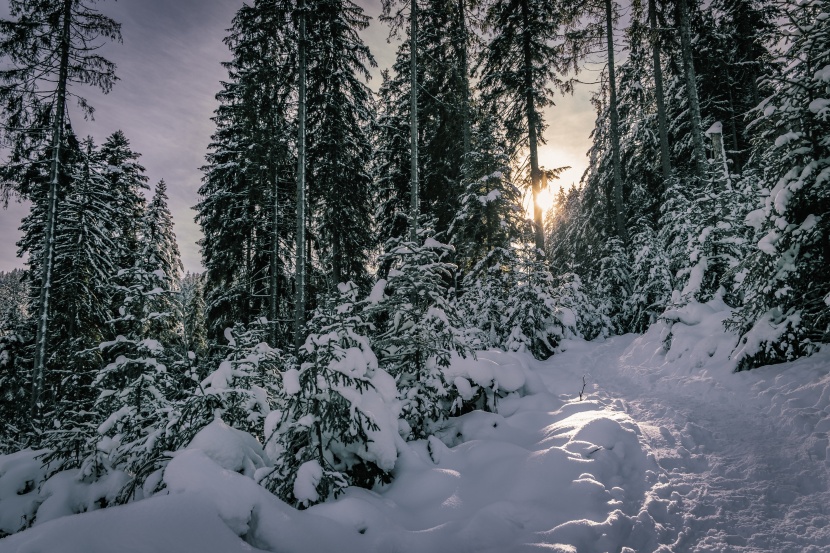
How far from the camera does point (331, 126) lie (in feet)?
45.9

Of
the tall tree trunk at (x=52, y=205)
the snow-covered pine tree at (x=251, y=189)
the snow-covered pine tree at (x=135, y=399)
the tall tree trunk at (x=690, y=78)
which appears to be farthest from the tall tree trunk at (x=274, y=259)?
the tall tree trunk at (x=690, y=78)

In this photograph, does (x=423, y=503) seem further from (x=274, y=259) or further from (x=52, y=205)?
(x=52, y=205)

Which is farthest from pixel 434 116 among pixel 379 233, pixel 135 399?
pixel 135 399

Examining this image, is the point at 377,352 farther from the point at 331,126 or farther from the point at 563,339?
the point at 331,126

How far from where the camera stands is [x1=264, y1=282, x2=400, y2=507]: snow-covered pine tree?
3.60 meters

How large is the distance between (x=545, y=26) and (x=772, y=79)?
12.5m

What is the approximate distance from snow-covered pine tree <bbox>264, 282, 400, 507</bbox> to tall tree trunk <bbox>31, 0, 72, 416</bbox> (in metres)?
11.7

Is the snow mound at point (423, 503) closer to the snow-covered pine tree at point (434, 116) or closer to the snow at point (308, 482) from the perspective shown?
the snow at point (308, 482)

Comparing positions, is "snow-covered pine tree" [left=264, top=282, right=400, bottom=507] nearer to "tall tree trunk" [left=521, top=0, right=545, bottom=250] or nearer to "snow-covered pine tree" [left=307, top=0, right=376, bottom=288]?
"snow-covered pine tree" [left=307, top=0, right=376, bottom=288]

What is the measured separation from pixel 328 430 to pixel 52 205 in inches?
539

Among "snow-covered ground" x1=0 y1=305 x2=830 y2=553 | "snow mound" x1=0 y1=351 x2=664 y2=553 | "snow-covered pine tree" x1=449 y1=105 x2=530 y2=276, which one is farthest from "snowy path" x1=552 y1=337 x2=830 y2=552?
"snow-covered pine tree" x1=449 y1=105 x2=530 y2=276

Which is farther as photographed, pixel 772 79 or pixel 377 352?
pixel 377 352

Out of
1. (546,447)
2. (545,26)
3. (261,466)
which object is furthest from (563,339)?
(545,26)

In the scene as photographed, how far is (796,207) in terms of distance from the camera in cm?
521
